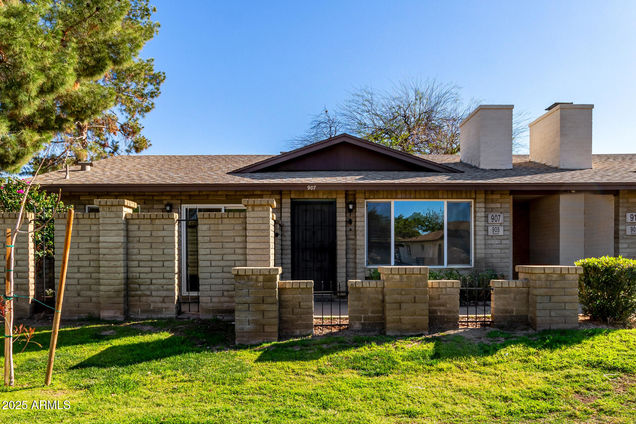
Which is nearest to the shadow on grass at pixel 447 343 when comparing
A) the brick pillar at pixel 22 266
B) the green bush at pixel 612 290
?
the green bush at pixel 612 290

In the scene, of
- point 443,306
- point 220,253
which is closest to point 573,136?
point 443,306

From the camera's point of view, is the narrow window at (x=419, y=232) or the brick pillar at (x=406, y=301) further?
the narrow window at (x=419, y=232)

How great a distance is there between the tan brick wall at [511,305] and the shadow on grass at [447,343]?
29 centimetres

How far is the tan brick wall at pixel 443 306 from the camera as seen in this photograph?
18.8ft

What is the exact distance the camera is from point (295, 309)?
5.57 m

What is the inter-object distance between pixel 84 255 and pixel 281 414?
446 cm

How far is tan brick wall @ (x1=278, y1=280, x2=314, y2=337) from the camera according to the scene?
18.2 ft

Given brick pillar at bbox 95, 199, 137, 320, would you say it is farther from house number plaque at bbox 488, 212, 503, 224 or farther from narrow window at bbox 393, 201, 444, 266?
house number plaque at bbox 488, 212, 503, 224

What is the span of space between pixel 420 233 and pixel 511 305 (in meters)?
3.97

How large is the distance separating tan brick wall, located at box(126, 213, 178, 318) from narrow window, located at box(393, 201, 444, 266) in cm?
512

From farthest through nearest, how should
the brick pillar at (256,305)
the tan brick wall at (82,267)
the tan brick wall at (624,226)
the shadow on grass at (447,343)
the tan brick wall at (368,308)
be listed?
A: the tan brick wall at (624,226)
the tan brick wall at (82,267)
the tan brick wall at (368,308)
the brick pillar at (256,305)
the shadow on grass at (447,343)

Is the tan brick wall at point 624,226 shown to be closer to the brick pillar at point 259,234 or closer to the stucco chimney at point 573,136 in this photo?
the stucco chimney at point 573,136

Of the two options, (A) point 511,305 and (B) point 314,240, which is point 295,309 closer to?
(A) point 511,305

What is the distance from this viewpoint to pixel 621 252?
945 centimetres
